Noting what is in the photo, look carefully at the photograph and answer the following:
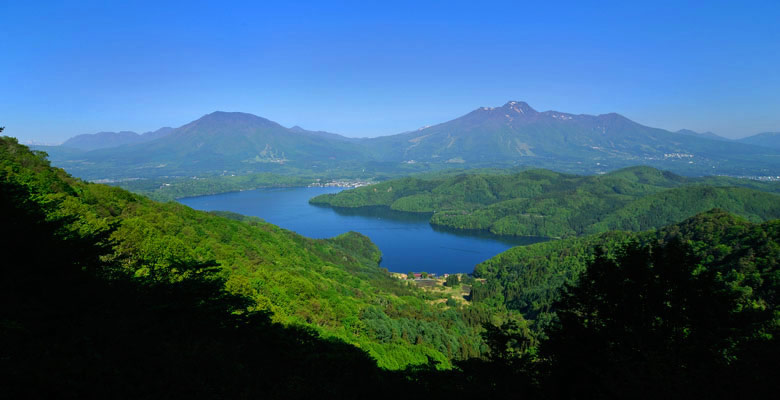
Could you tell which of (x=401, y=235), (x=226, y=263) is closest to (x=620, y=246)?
(x=226, y=263)

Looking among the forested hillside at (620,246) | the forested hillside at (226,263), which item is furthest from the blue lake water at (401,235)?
the forested hillside at (226,263)

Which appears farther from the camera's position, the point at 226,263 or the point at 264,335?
the point at 226,263

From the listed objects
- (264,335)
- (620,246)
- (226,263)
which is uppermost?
(226,263)

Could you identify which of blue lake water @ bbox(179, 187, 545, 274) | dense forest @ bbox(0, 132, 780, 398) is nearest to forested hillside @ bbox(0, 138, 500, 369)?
dense forest @ bbox(0, 132, 780, 398)

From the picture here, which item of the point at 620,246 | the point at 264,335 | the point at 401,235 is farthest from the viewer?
the point at 401,235

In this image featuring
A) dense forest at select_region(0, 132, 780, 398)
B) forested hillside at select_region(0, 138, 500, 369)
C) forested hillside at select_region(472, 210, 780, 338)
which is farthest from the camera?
forested hillside at select_region(472, 210, 780, 338)

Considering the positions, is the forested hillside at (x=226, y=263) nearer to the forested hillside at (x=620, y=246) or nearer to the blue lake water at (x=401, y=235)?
the forested hillside at (x=620, y=246)

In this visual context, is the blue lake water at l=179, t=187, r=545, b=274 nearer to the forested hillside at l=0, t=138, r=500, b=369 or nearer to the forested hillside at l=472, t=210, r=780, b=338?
the forested hillside at l=472, t=210, r=780, b=338

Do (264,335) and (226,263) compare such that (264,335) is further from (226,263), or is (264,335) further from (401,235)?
(401,235)

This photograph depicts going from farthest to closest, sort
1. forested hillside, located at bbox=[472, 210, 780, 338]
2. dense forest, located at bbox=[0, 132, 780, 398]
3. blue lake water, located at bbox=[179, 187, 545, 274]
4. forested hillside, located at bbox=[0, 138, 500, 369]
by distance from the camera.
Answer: blue lake water, located at bbox=[179, 187, 545, 274], forested hillside, located at bbox=[472, 210, 780, 338], forested hillside, located at bbox=[0, 138, 500, 369], dense forest, located at bbox=[0, 132, 780, 398]
